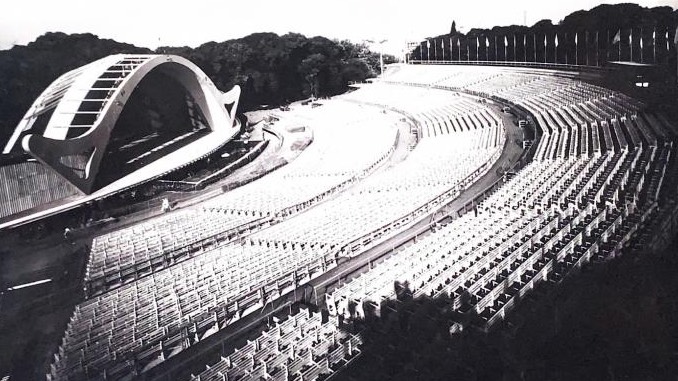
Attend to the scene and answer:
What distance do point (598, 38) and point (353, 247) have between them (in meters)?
63.7

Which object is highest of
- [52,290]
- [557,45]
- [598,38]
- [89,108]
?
[598,38]

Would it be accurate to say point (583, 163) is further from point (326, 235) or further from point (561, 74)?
point (561, 74)

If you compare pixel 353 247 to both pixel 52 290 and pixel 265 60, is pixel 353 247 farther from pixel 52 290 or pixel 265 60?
pixel 265 60

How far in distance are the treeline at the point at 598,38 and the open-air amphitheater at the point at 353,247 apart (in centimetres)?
2055

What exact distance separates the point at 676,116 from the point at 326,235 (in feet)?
96.4

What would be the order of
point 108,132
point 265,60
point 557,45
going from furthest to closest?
point 265,60 → point 557,45 → point 108,132

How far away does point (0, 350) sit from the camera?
17.3 m

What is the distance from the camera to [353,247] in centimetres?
2242

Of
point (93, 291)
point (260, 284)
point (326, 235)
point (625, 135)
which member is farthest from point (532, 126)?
point (93, 291)

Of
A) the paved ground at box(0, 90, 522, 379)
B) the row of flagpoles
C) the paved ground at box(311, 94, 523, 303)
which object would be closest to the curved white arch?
the paved ground at box(0, 90, 522, 379)

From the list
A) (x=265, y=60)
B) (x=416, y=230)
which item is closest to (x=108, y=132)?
(x=416, y=230)

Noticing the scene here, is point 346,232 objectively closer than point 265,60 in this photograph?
Yes

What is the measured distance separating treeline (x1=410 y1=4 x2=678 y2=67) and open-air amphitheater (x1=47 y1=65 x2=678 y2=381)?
20.6 metres

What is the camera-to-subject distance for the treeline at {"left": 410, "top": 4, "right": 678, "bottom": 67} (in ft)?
187
